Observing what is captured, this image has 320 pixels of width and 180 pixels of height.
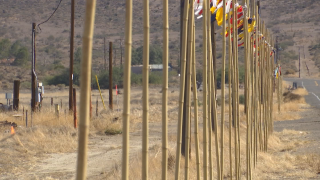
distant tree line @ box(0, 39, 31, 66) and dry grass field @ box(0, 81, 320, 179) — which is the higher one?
distant tree line @ box(0, 39, 31, 66)

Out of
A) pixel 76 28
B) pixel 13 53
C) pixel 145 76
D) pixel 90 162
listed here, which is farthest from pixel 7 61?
pixel 145 76

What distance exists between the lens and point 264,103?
33.6ft

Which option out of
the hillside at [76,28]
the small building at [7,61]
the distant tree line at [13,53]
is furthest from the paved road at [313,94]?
the small building at [7,61]

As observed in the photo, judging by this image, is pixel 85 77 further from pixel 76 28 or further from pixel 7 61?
pixel 76 28

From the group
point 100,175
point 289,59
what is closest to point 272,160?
point 100,175

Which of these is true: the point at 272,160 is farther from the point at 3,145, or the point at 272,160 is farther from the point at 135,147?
the point at 3,145

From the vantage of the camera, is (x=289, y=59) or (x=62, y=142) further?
(x=289, y=59)

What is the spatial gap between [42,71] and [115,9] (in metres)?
18.6

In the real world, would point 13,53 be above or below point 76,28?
below

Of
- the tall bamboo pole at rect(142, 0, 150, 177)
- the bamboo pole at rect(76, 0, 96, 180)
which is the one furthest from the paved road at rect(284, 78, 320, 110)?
the bamboo pole at rect(76, 0, 96, 180)

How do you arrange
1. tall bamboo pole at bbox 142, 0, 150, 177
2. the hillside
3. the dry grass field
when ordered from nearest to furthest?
1. tall bamboo pole at bbox 142, 0, 150, 177
2. the dry grass field
3. the hillside

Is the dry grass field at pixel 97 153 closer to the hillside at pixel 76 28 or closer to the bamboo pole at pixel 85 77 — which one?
the bamboo pole at pixel 85 77

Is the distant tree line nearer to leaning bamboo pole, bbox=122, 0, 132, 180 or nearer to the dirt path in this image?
the dirt path

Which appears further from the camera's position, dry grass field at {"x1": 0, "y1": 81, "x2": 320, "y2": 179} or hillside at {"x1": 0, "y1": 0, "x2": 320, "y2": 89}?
hillside at {"x1": 0, "y1": 0, "x2": 320, "y2": 89}
